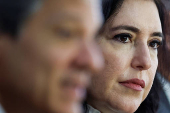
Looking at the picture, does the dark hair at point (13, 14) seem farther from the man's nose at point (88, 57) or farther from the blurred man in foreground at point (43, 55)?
the man's nose at point (88, 57)

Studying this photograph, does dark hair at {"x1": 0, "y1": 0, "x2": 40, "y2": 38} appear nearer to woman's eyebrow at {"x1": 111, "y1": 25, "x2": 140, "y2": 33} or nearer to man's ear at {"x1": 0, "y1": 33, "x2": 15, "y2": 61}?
man's ear at {"x1": 0, "y1": 33, "x2": 15, "y2": 61}

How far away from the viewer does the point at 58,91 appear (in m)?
0.58

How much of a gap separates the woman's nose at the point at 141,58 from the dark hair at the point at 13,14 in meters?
0.77

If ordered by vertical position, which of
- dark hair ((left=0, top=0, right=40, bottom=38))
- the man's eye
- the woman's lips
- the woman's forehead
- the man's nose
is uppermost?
dark hair ((left=0, top=0, right=40, bottom=38))

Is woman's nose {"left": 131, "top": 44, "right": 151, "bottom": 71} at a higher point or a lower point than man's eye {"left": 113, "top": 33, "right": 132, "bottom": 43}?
lower

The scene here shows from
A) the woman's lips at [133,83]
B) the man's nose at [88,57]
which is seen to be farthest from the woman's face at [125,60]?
the man's nose at [88,57]

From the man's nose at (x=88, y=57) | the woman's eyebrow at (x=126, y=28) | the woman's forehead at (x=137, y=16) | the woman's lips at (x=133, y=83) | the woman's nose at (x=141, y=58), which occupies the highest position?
the man's nose at (x=88, y=57)

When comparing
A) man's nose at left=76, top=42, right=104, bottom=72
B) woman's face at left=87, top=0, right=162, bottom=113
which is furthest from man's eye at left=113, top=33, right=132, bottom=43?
man's nose at left=76, top=42, right=104, bottom=72

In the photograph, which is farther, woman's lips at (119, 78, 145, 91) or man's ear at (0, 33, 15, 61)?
woman's lips at (119, 78, 145, 91)

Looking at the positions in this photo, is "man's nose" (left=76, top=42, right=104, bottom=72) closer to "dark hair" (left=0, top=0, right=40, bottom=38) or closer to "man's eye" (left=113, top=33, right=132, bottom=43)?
"dark hair" (left=0, top=0, right=40, bottom=38)

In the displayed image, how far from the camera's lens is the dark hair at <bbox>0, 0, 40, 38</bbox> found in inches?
22.4

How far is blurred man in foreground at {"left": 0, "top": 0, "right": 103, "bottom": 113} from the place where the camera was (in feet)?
1.86

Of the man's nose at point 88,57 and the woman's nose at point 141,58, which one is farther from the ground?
the man's nose at point 88,57

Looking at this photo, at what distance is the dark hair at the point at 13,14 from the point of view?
57cm
